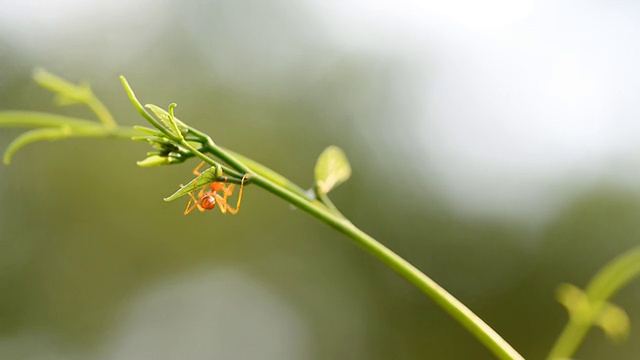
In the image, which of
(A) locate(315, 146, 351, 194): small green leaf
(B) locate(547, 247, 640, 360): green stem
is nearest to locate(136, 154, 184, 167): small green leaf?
(A) locate(315, 146, 351, 194): small green leaf

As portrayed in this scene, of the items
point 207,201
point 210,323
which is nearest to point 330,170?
point 207,201

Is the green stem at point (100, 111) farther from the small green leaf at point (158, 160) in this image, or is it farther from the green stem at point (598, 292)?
the green stem at point (598, 292)

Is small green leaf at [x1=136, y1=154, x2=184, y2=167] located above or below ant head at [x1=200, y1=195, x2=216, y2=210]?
above

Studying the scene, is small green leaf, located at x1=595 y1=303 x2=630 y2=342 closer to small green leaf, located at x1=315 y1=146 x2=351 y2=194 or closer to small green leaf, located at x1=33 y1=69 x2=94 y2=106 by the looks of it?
small green leaf, located at x1=315 y1=146 x2=351 y2=194

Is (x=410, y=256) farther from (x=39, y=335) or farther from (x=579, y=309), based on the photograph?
(x=579, y=309)

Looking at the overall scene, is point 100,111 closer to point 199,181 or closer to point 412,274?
point 199,181

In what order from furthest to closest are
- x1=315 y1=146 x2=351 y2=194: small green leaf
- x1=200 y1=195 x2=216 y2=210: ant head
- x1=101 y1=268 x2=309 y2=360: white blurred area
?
x1=101 y1=268 x2=309 y2=360: white blurred area → x1=200 y1=195 x2=216 y2=210: ant head → x1=315 y1=146 x2=351 y2=194: small green leaf
